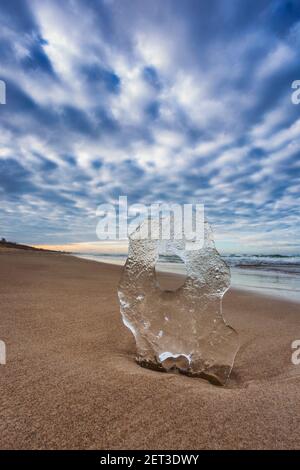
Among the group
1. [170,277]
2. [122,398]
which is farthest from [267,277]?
[122,398]

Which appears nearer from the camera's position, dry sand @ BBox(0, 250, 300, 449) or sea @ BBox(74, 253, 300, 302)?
dry sand @ BBox(0, 250, 300, 449)

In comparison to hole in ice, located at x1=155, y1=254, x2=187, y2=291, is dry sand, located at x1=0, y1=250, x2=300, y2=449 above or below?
below

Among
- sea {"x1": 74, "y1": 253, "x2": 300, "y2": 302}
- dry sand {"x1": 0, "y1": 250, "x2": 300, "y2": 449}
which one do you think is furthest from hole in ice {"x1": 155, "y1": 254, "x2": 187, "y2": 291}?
dry sand {"x1": 0, "y1": 250, "x2": 300, "y2": 449}

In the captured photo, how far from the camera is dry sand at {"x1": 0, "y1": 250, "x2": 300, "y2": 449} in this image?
115 centimetres

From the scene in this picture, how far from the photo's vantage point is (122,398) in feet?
4.71

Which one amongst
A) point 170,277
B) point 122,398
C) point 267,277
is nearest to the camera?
point 122,398

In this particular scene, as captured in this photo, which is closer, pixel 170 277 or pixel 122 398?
pixel 122 398

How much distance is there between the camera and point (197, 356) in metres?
2.11

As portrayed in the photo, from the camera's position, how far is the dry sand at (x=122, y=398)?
1.15m

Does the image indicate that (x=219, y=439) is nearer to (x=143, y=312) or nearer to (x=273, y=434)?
(x=273, y=434)

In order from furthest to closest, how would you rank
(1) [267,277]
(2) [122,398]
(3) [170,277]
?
1. (1) [267,277]
2. (3) [170,277]
3. (2) [122,398]

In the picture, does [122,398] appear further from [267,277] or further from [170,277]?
[267,277]

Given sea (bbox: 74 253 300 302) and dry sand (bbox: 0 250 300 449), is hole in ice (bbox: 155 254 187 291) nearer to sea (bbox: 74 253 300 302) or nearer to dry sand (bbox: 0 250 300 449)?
sea (bbox: 74 253 300 302)
